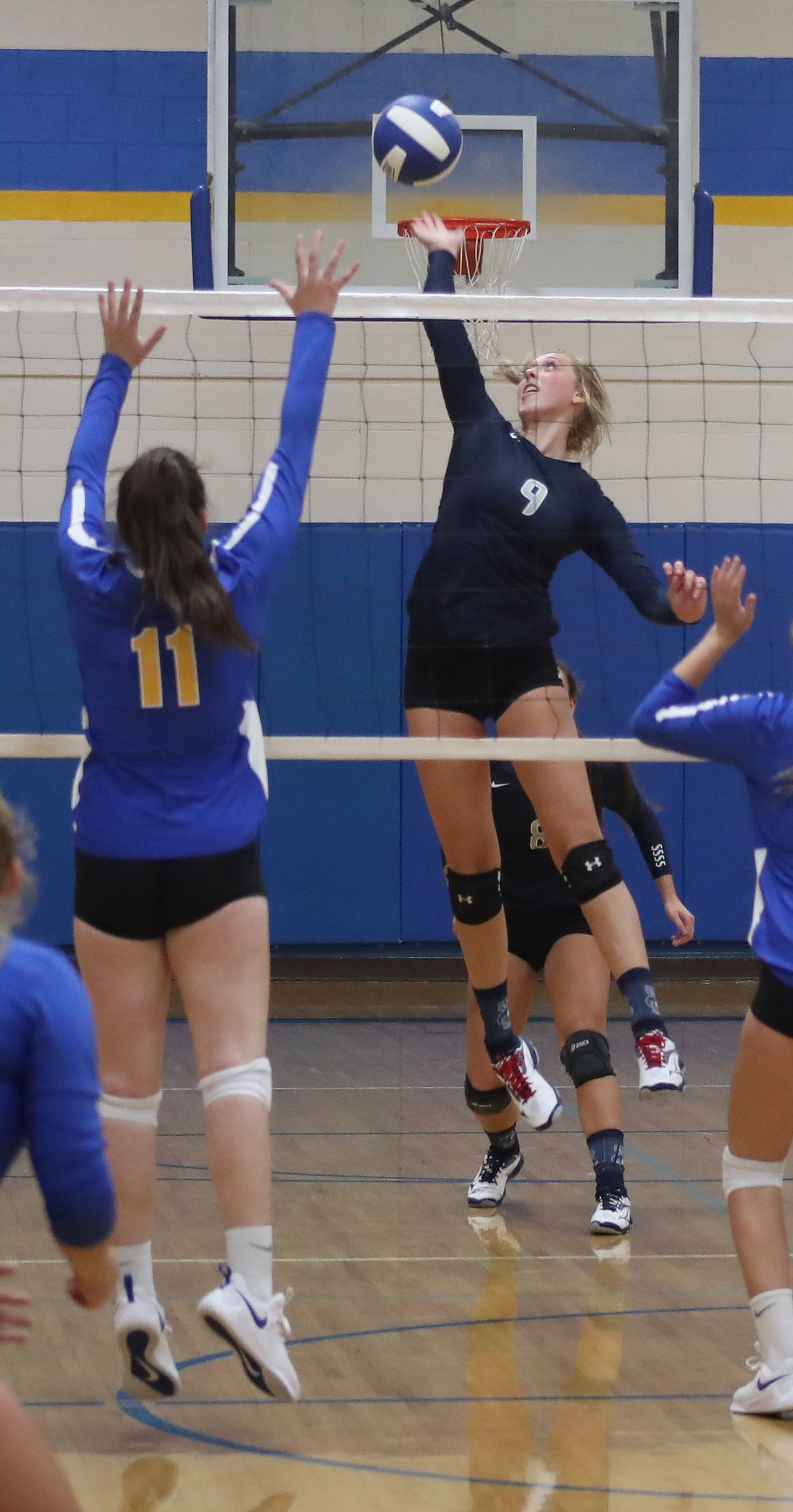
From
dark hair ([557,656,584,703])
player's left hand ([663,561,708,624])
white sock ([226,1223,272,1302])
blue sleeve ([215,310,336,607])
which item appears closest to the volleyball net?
dark hair ([557,656,584,703])

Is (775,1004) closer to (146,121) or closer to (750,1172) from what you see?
(750,1172)

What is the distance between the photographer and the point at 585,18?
748cm

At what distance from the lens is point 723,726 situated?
3.14 meters

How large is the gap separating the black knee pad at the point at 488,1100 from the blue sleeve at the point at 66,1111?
326 centimetres

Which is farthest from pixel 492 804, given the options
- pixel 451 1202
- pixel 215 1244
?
pixel 215 1244

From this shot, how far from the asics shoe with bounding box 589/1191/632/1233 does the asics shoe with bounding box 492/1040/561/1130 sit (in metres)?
0.37

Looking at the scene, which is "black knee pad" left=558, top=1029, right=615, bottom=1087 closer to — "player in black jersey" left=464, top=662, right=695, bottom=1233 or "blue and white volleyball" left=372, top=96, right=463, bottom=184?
"player in black jersey" left=464, top=662, right=695, bottom=1233

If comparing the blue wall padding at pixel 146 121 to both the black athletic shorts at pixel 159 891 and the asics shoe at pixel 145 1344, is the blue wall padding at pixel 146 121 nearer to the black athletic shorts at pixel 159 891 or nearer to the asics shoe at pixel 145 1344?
the black athletic shorts at pixel 159 891

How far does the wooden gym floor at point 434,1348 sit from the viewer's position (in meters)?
3.04

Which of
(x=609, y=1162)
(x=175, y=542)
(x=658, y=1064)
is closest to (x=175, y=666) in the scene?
(x=175, y=542)

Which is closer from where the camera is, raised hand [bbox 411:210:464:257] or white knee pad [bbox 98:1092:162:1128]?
white knee pad [bbox 98:1092:162:1128]

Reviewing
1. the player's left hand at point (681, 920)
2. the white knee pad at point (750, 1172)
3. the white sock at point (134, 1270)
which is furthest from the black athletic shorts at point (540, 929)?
the white sock at point (134, 1270)

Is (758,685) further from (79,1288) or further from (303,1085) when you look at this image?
(79,1288)

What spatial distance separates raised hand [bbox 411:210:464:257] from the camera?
4211 mm
